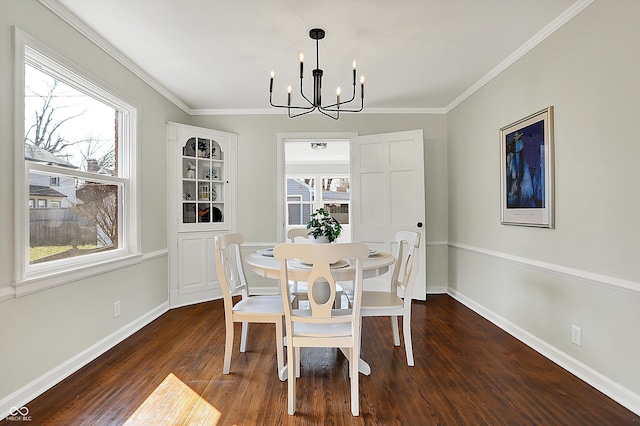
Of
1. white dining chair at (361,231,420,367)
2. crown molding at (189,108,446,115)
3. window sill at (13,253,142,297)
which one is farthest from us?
crown molding at (189,108,446,115)

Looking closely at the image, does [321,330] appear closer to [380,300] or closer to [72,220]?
[380,300]

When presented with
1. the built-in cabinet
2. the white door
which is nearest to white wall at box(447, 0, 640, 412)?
the white door

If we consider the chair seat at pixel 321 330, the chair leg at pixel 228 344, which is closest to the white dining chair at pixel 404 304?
the chair seat at pixel 321 330

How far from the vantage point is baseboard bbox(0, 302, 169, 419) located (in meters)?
1.91

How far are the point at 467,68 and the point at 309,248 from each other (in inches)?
104

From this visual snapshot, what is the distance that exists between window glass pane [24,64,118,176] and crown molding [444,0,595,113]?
3541 mm

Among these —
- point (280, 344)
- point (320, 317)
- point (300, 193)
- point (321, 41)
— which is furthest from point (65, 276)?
point (300, 193)

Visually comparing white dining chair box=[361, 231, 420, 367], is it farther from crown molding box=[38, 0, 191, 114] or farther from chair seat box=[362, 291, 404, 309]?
crown molding box=[38, 0, 191, 114]

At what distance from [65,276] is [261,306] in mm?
1333

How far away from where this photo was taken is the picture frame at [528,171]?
259 cm

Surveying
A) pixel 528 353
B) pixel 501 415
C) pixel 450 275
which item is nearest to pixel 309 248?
pixel 501 415

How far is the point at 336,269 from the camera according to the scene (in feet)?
6.94

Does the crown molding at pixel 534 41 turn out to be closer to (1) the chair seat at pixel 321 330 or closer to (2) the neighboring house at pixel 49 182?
(1) the chair seat at pixel 321 330

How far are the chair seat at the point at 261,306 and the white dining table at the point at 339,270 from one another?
255 millimetres
